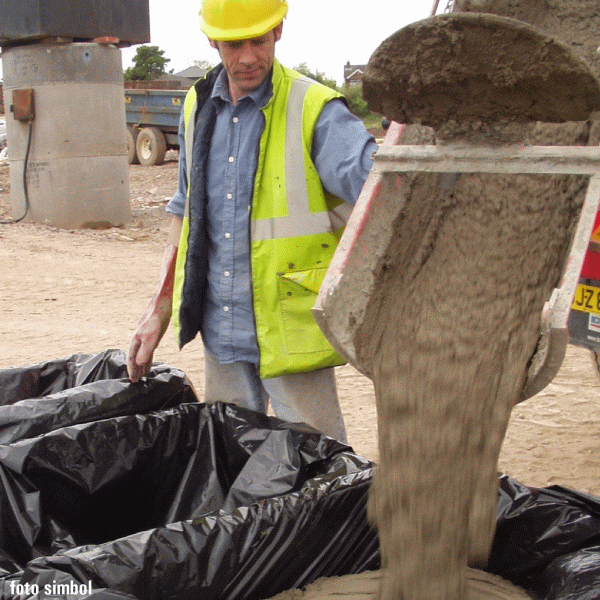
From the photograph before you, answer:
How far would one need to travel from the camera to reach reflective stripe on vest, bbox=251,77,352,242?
238 cm

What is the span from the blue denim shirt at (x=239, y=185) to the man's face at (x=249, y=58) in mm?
35

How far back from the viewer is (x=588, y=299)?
8.50 feet

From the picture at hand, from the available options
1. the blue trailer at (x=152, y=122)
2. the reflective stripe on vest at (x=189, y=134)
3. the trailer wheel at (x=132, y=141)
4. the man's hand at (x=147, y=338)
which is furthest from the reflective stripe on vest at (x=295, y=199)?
the trailer wheel at (x=132, y=141)

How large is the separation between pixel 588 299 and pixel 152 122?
1281 cm

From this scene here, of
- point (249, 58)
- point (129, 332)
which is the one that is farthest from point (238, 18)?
point (129, 332)

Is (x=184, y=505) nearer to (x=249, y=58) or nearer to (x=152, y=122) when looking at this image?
(x=249, y=58)

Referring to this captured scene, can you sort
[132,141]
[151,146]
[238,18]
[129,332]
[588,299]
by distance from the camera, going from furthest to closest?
[132,141]
[151,146]
[129,332]
[588,299]
[238,18]

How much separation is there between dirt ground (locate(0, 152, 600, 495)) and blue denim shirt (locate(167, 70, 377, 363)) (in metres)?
1.26

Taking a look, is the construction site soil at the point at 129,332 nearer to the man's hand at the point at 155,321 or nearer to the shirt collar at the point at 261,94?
the man's hand at the point at 155,321

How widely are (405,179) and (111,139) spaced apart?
23.9ft

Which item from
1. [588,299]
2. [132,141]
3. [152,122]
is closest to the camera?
[588,299]

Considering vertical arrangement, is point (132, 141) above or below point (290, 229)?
below

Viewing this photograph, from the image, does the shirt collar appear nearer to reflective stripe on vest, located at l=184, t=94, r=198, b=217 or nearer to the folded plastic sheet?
reflective stripe on vest, located at l=184, t=94, r=198, b=217

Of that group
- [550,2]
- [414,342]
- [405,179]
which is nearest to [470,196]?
[405,179]
